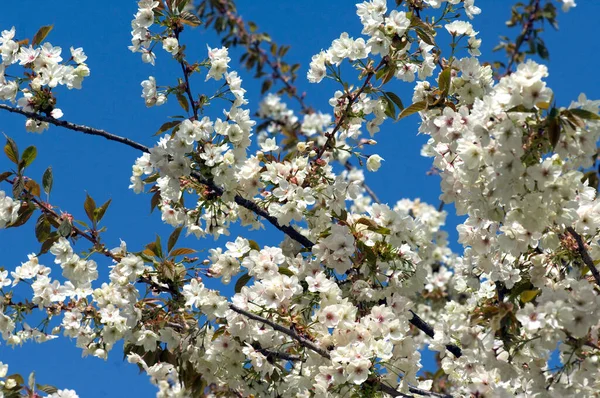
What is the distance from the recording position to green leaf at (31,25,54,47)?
3721mm

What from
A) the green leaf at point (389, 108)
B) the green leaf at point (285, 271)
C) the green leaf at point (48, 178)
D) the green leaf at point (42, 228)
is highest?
the green leaf at point (389, 108)

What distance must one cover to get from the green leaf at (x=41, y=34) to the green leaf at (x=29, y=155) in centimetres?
58

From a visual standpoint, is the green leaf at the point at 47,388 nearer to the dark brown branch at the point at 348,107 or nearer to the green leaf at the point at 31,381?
the green leaf at the point at 31,381

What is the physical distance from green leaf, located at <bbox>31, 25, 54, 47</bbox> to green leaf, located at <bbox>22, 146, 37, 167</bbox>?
1.90ft

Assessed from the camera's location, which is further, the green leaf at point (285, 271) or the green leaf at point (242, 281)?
the green leaf at point (242, 281)

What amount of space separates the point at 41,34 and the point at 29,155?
67 centimetres

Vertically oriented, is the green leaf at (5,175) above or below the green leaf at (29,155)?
below

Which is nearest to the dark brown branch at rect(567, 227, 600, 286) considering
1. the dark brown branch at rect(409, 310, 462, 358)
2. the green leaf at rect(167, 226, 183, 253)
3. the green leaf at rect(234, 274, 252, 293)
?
the dark brown branch at rect(409, 310, 462, 358)

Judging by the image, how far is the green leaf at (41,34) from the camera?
3.72 meters

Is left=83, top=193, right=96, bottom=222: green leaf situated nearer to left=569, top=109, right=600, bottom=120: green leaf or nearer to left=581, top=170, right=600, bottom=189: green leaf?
left=569, top=109, right=600, bottom=120: green leaf

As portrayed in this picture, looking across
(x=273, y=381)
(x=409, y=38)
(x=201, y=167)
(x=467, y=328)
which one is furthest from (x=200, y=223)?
(x=467, y=328)

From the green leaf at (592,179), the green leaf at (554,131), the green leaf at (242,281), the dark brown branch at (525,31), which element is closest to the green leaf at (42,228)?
the green leaf at (242,281)

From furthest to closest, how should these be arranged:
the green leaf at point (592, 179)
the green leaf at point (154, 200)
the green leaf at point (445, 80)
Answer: the green leaf at point (592, 179)
the green leaf at point (154, 200)
the green leaf at point (445, 80)

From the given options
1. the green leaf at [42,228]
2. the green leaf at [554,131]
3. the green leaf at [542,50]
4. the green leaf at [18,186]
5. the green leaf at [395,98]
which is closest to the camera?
the green leaf at [554,131]
